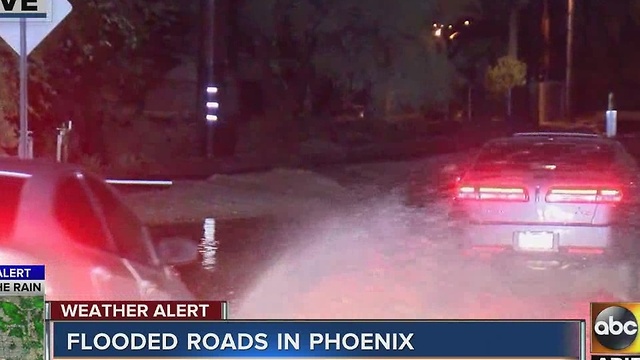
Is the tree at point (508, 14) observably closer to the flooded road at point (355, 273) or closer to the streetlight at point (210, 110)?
the streetlight at point (210, 110)

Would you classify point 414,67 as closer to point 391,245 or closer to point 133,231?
point 391,245

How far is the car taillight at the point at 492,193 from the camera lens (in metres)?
9.47

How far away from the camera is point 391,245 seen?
478 inches

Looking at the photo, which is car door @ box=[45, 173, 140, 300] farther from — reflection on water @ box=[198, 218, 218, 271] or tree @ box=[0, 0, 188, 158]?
reflection on water @ box=[198, 218, 218, 271]

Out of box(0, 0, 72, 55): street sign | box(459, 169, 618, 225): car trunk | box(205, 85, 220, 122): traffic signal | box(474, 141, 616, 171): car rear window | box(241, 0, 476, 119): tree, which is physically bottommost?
box(459, 169, 618, 225): car trunk

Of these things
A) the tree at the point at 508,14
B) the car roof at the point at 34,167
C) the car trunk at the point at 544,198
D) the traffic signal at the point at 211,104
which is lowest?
the car trunk at the point at 544,198

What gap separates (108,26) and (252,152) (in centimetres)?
1134

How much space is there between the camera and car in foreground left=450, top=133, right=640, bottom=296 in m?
9.31

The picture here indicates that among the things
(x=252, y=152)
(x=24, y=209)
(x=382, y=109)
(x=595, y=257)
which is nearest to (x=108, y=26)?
(x=595, y=257)

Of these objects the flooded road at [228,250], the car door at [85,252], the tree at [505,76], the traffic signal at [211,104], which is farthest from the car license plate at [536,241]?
the tree at [505,76]

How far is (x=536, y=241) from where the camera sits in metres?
9.34

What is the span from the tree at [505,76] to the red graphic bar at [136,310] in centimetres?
3362

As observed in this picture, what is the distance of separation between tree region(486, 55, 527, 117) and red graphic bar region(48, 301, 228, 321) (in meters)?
33.6

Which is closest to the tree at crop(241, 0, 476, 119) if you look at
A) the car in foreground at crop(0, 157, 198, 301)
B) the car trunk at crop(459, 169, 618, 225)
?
the car trunk at crop(459, 169, 618, 225)
